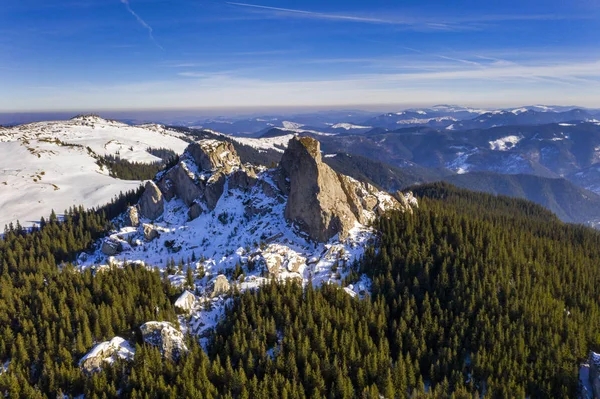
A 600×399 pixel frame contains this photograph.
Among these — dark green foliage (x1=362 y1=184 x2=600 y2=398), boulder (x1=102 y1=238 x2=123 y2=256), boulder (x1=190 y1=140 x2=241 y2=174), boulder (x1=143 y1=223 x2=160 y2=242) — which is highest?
boulder (x1=190 y1=140 x2=241 y2=174)

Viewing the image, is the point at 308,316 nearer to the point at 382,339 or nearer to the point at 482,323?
the point at 382,339

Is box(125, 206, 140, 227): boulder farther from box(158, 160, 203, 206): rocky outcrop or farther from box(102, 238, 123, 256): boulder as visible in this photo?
box(158, 160, 203, 206): rocky outcrop

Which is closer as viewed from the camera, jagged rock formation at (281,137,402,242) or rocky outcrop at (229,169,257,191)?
jagged rock formation at (281,137,402,242)

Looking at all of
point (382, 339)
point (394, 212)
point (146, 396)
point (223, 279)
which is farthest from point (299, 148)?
point (146, 396)

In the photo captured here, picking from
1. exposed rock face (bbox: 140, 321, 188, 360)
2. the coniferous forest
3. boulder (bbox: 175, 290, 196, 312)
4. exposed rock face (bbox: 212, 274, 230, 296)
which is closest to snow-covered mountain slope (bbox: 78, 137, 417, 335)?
exposed rock face (bbox: 212, 274, 230, 296)

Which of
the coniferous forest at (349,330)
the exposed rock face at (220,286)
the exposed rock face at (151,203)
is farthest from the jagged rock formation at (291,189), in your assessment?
the exposed rock face at (220,286)
